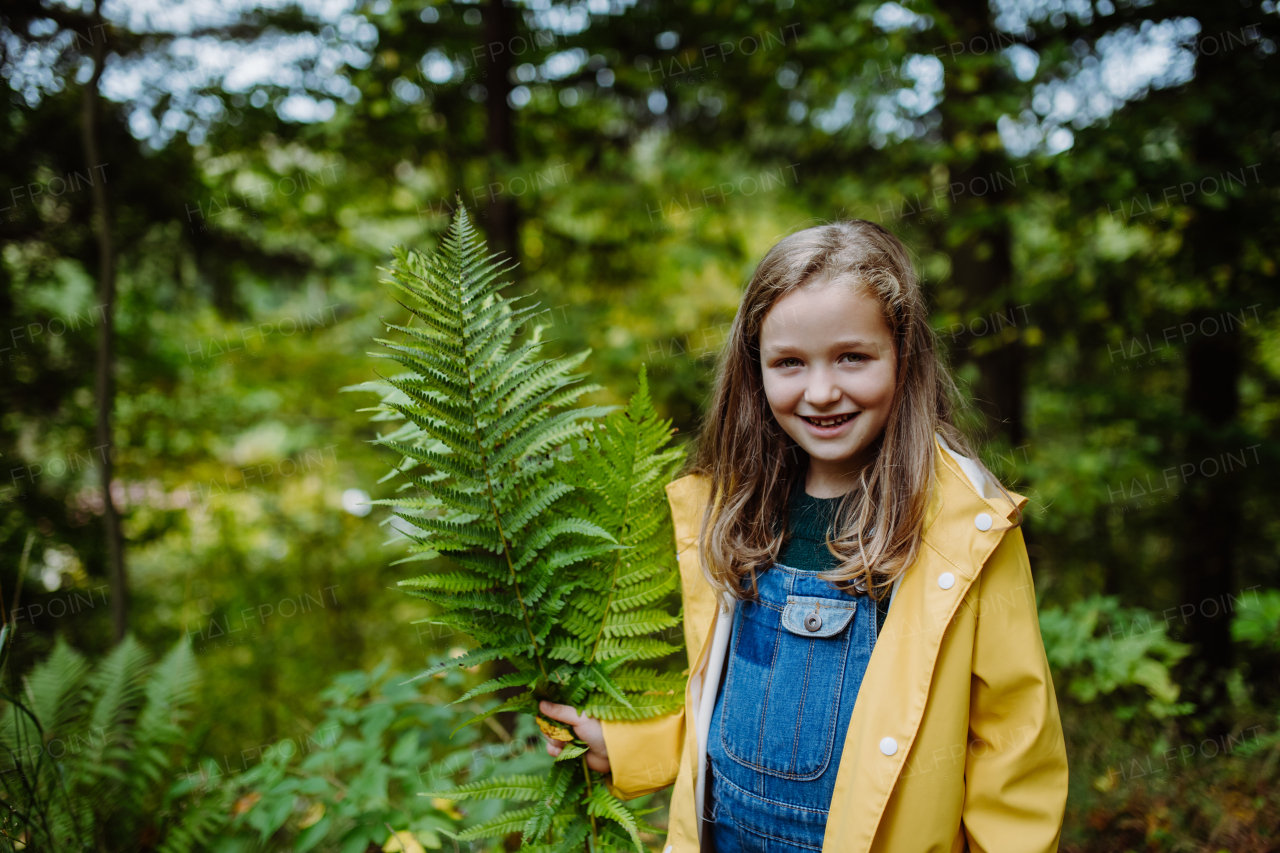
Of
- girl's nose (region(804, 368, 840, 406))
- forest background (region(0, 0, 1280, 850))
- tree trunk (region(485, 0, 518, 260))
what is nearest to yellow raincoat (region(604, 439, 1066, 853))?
girl's nose (region(804, 368, 840, 406))

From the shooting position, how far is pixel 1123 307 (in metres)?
4.38

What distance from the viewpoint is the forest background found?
11.1 feet

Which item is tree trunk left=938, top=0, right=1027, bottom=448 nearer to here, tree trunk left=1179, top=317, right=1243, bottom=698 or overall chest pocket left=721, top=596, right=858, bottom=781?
tree trunk left=1179, top=317, right=1243, bottom=698

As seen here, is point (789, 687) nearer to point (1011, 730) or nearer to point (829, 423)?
point (1011, 730)

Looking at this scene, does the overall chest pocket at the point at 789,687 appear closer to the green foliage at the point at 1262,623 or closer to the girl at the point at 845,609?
the girl at the point at 845,609

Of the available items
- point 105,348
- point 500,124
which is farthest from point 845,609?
point 105,348

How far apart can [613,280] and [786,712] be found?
4475 millimetres

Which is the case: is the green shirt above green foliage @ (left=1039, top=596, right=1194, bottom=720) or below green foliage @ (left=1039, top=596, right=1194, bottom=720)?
above

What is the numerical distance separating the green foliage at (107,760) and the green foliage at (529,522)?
1.66m

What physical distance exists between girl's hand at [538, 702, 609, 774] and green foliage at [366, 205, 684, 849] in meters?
0.03

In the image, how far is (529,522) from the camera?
165 centimetres

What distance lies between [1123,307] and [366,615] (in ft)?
21.6

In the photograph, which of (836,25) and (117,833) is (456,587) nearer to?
(117,833)

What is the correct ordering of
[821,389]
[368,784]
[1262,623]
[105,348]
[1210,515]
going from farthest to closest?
1. [1210,515]
2. [105,348]
3. [1262,623]
4. [368,784]
5. [821,389]
